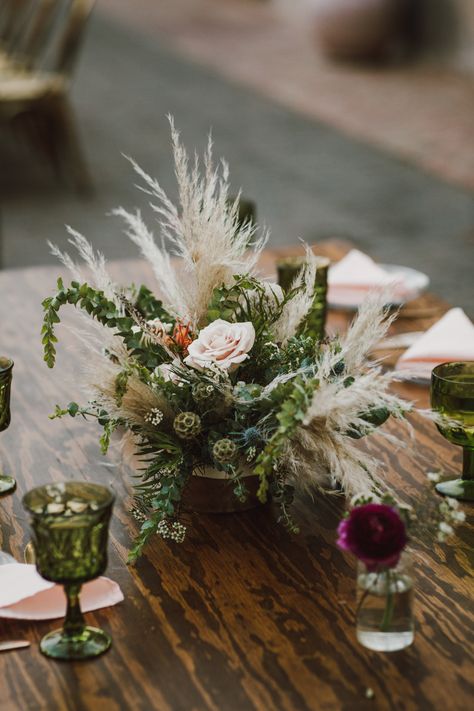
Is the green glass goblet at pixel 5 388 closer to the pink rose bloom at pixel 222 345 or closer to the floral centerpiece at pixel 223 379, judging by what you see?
the floral centerpiece at pixel 223 379

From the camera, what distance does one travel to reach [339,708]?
3.28 ft

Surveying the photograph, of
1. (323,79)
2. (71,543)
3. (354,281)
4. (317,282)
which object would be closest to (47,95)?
(323,79)

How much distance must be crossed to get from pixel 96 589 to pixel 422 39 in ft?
23.2

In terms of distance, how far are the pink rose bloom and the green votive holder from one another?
1.47ft

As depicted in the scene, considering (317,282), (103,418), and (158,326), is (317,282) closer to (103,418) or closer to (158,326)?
(158,326)

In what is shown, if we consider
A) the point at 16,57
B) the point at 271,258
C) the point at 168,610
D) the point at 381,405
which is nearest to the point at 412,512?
the point at 381,405

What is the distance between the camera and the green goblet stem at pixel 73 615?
1.06 m

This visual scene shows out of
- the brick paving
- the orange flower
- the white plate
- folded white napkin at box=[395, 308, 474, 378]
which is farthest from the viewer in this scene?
the brick paving

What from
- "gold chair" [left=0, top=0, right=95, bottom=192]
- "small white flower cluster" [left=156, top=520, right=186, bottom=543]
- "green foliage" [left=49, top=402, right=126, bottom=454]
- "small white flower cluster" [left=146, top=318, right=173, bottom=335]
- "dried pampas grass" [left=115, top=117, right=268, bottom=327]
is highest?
"gold chair" [left=0, top=0, right=95, bottom=192]

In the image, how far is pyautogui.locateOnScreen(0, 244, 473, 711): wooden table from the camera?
3.35ft

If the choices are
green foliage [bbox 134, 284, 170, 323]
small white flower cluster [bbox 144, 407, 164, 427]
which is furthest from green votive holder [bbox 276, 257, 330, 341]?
small white flower cluster [bbox 144, 407, 164, 427]

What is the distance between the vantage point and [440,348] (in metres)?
1.74

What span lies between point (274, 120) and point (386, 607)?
18.2ft

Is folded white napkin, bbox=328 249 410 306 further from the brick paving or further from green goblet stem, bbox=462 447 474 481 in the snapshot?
the brick paving
